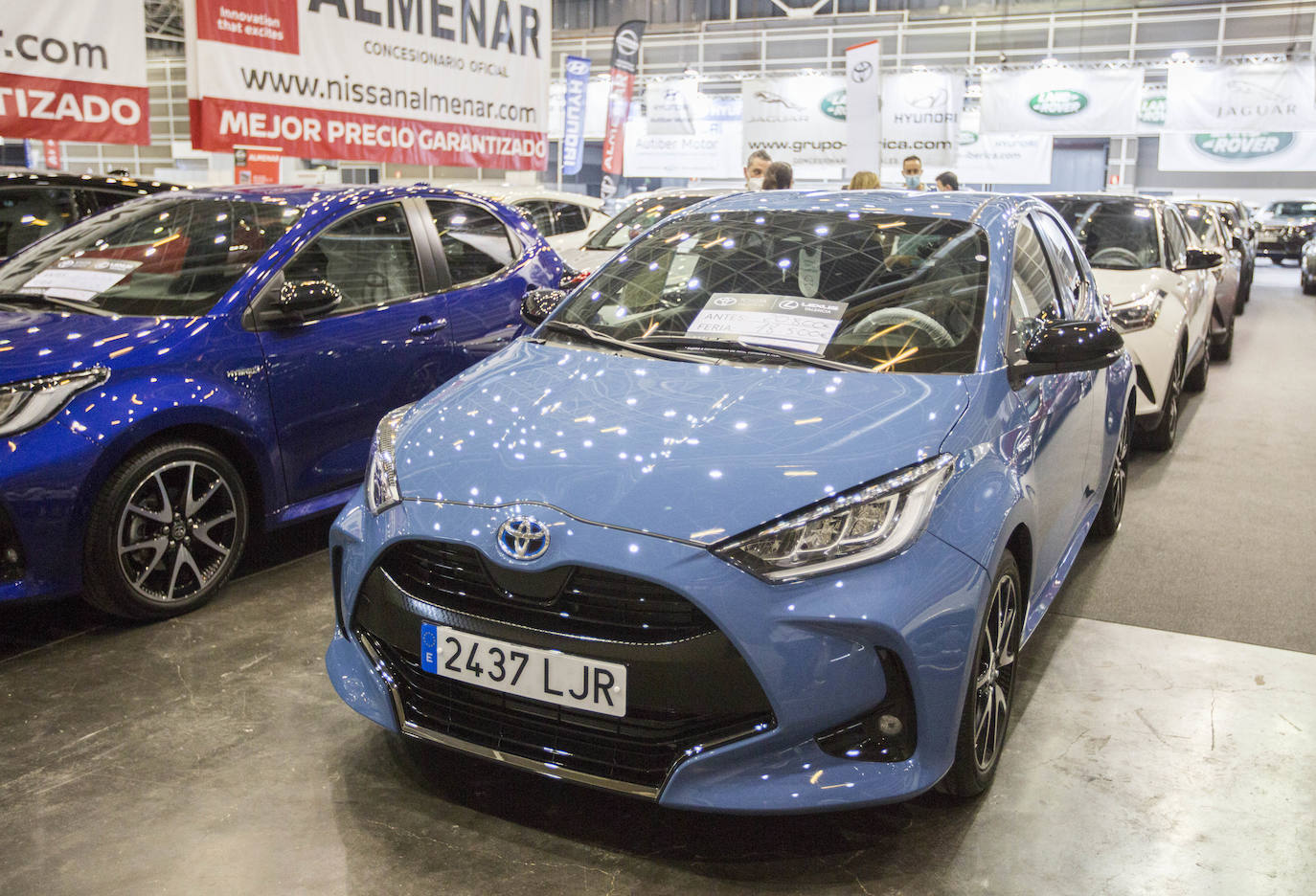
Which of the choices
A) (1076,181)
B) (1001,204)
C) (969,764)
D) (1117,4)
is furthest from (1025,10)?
(969,764)

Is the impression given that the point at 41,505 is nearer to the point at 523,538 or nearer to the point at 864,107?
the point at 523,538

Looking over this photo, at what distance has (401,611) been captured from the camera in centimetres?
243

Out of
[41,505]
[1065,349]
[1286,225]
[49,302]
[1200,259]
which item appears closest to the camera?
[1065,349]

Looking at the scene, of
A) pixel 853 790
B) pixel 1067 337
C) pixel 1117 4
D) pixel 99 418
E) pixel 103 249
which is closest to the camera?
pixel 853 790

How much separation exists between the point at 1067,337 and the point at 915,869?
4.63 feet

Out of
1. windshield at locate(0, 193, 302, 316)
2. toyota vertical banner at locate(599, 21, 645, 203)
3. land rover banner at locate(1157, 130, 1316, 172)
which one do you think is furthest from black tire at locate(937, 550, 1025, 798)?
land rover banner at locate(1157, 130, 1316, 172)

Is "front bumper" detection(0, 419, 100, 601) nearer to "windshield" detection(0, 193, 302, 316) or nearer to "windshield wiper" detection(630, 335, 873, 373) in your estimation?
"windshield" detection(0, 193, 302, 316)

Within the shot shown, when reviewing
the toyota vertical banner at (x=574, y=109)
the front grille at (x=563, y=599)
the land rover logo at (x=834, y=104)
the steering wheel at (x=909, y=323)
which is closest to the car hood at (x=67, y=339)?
the front grille at (x=563, y=599)

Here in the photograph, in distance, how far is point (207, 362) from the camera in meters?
3.78

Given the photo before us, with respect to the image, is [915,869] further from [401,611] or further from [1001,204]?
[1001,204]

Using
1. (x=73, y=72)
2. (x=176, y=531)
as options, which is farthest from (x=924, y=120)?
(x=176, y=531)

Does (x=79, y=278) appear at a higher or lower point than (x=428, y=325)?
higher

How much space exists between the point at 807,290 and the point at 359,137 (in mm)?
6355

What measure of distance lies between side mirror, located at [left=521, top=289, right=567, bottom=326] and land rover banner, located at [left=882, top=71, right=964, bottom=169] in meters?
11.4
